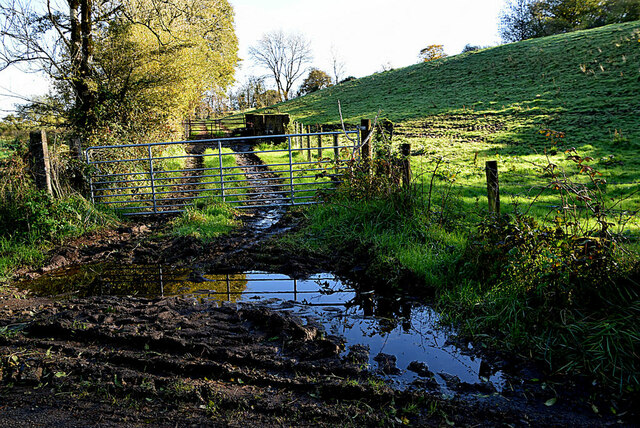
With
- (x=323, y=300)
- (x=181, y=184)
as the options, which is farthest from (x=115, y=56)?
(x=323, y=300)

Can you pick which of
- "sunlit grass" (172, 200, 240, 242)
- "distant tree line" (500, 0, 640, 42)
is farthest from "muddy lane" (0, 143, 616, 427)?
"distant tree line" (500, 0, 640, 42)

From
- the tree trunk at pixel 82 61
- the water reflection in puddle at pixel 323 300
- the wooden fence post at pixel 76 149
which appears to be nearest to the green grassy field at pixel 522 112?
the water reflection in puddle at pixel 323 300

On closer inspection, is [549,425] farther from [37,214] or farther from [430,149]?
[430,149]

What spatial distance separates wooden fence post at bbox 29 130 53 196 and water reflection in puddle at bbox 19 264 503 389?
2713 mm

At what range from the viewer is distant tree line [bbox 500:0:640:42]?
35.5 metres

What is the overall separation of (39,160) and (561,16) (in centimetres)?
4754

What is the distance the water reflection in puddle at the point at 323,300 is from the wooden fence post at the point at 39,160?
271 cm

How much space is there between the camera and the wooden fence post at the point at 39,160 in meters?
8.32

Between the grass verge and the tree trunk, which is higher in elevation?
the tree trunk

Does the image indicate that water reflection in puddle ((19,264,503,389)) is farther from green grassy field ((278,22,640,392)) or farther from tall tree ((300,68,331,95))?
tall tree ((300,68,331,95))

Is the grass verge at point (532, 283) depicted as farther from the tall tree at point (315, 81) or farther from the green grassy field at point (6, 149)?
the tall tree at point (315, 81)

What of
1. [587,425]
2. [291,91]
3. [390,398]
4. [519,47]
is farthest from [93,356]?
[291,91]

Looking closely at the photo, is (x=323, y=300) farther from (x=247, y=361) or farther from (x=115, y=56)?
(x=115, y=56)

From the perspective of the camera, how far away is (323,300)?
532 centimetres
